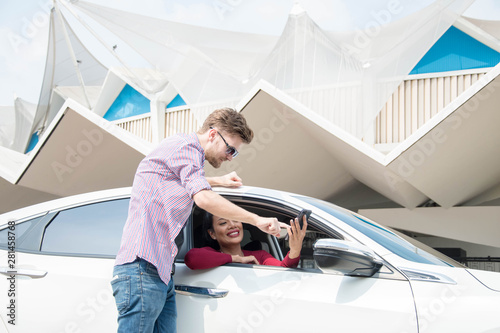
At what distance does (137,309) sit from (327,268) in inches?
35.4

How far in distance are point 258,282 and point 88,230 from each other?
44.5 inches

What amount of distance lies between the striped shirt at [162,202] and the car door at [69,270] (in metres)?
0.40

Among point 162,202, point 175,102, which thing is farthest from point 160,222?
point 175,102

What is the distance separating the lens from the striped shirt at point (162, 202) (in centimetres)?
221

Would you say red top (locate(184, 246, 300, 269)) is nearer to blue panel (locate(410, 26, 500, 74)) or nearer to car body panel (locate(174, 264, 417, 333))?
car body panel (locate(174, 264, 417, 333))

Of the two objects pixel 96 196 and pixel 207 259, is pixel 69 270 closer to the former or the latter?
pixel 96 196

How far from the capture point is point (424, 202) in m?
11.8


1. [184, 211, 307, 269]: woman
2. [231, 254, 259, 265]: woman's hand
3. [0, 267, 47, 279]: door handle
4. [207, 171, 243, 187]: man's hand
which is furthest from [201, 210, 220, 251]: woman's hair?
[0, 267, 47, 279]: door handle

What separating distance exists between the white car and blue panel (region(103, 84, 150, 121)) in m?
19.7

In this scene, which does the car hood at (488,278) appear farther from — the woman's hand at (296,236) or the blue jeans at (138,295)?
the blue jeans at (138,295)

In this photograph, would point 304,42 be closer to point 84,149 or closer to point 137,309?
point 84,149

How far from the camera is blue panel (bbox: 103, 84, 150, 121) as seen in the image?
73.7 ft

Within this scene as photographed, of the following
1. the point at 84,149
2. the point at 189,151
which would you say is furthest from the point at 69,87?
the point at 189,151

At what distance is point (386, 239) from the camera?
2.47 meters
